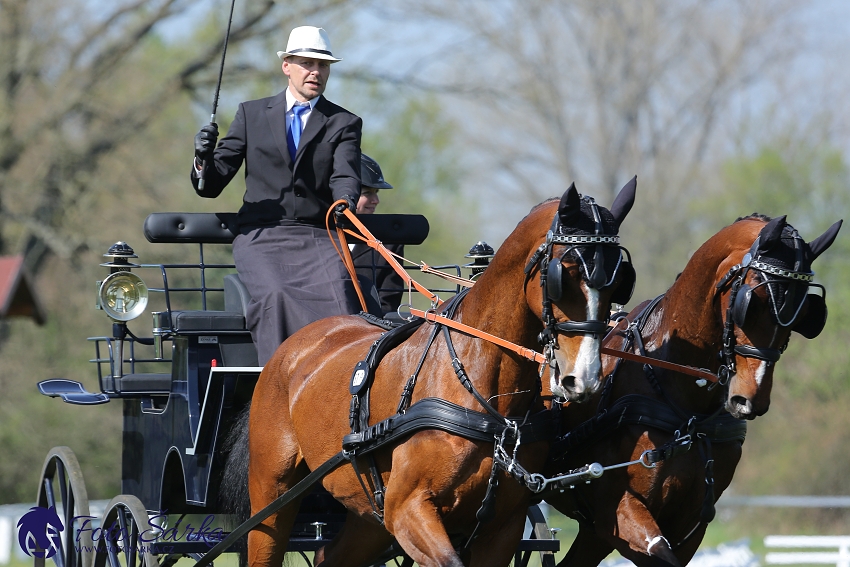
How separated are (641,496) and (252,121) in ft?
8.18

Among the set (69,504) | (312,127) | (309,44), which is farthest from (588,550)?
(69,504)

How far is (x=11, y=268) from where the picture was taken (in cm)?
403

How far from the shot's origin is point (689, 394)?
4199mm

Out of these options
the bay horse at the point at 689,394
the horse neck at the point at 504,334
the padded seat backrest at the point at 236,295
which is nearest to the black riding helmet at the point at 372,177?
the padded seat backrest at the point at 236,295

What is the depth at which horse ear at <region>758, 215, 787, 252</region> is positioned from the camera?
12.4ft

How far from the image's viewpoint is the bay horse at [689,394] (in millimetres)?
3764

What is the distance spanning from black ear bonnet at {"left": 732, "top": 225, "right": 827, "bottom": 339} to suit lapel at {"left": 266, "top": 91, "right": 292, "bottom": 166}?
7.36ft

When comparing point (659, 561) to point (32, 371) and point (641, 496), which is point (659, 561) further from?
point (32, 371)

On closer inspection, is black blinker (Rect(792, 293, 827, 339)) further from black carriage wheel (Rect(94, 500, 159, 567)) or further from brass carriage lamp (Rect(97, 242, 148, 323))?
brass carriage lamp (Rect(97, 242, 148, 323))

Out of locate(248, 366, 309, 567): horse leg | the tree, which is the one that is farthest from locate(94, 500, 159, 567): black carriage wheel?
the tree

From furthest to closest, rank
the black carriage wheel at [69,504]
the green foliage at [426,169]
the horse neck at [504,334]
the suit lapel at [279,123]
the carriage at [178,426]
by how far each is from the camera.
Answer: the green foliage at [426,169], the black carriage wheel at [69,504], the suit lapel at [279,123], the carriage at [178,426], the horse neck at [504,334]

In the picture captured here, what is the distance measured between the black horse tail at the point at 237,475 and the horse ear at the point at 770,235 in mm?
2333

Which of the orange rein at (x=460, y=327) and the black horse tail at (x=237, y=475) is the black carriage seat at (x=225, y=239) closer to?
the black horse tail at (x=237, y=475)

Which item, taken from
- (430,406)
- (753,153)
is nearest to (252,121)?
(430,406)
